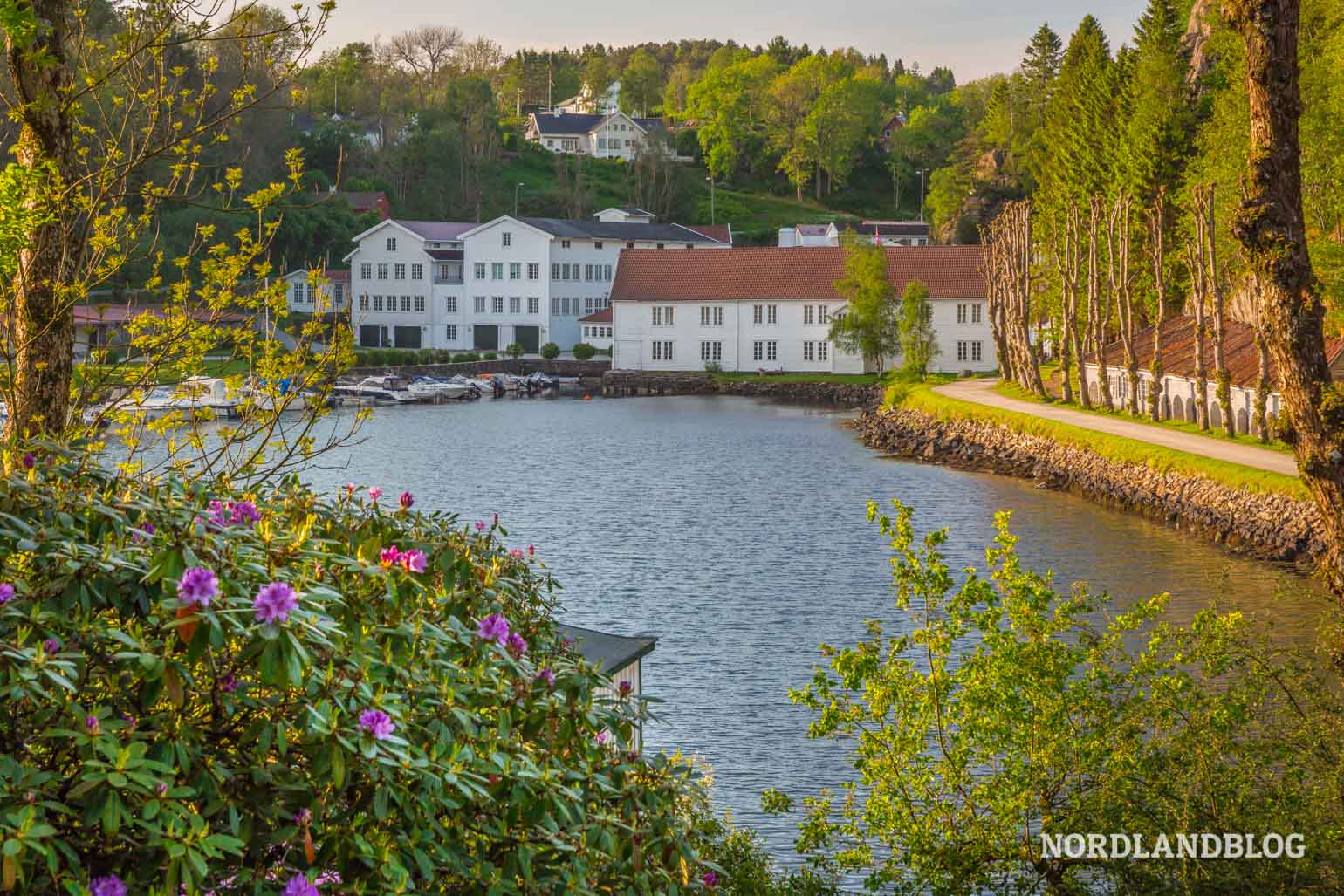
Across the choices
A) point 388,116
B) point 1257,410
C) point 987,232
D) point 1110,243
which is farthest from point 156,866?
point 388,116

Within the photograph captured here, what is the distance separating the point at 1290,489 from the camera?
30.9 metres

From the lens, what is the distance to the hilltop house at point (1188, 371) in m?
42.1

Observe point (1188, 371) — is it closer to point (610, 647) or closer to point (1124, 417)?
point (1124, 417)

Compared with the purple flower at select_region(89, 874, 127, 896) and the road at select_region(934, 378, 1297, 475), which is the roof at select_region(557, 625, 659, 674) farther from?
the road at select_region(934, 378, 1297, 475)

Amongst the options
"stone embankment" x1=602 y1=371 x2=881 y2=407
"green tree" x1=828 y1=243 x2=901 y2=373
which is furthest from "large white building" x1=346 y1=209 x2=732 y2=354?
"green tree" x1=828 y1=243 x2=901 y2=373

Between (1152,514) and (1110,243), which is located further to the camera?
(1110,243)

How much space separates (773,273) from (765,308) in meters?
2.64

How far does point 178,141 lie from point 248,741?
5.37m

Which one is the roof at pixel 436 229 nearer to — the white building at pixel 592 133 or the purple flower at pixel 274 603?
the white building at pixel 592 133

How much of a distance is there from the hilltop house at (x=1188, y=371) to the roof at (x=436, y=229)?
5239cm

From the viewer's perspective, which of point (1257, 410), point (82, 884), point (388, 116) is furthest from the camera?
point (388, 116)

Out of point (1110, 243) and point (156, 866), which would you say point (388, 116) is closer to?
point (1110, 243)

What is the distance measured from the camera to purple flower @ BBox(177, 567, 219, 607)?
4.54 meters

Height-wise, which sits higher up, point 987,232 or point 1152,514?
point 987,232
